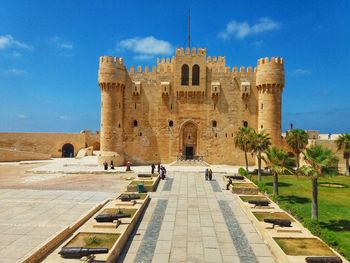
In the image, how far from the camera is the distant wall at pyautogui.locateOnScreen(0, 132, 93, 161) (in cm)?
4912

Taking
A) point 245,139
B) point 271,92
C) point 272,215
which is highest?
point 271,92

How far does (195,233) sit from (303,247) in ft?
15.8

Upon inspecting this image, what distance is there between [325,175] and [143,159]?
28430mm

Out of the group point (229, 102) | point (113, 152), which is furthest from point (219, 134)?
point (113, 152)

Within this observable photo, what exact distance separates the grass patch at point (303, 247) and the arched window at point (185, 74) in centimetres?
3029

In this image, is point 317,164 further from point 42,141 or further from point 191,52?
point 42,141

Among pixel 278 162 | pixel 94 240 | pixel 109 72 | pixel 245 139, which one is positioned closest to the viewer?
pixel 94 240

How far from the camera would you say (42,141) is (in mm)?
Answer: 50625

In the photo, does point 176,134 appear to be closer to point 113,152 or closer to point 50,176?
point 113,152

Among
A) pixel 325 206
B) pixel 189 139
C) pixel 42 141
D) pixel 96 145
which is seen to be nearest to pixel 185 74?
pixel 189 139

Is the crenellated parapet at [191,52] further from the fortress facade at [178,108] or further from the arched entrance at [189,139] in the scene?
the arched entrance at [189,139]

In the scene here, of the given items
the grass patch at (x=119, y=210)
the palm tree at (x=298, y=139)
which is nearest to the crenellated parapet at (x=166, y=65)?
the palm tree at (x=298, y=139)

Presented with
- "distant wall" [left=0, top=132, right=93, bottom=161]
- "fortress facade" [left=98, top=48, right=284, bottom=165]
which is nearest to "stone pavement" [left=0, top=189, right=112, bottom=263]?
"fortress facade" [left=98, top=48, right=284, bottom=165]

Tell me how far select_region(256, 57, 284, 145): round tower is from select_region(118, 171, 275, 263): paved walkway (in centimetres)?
1868
